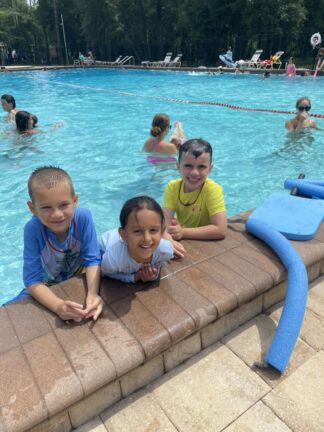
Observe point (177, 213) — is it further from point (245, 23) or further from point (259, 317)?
point (245, 23)

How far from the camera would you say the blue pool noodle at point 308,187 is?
363 cm

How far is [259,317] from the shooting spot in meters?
2.33

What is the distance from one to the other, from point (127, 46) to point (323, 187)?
141 ft

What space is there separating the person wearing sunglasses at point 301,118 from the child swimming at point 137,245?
7054 mm

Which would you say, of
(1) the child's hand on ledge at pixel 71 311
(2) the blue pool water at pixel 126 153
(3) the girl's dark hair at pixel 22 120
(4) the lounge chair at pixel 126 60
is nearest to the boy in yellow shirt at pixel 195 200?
(1) the child's hand on ledge at pixel 71 311

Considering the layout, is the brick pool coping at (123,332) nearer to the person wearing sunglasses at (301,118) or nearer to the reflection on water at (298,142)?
the reflection on water at (298,142)

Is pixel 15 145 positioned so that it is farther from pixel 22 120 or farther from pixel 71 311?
pixel 71 311

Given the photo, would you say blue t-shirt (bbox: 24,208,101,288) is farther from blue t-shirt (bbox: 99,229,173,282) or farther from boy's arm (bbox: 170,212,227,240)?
boy's arm (bbox: 170,212,227,240)

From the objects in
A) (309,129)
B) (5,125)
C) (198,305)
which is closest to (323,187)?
(198,305)

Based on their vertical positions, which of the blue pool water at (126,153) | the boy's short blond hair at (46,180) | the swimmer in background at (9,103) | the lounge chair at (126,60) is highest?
the lounge chair at (126,60)

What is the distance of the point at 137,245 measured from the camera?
6.53 ft

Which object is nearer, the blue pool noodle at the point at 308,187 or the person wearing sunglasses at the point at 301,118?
the blue pool noodle at the point at 308,187

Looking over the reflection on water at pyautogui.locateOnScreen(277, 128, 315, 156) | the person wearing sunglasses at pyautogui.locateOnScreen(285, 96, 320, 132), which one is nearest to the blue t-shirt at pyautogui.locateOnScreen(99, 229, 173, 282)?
the reflection on water at pyautogui.locateOnScreen(277, 128, 315, 156)

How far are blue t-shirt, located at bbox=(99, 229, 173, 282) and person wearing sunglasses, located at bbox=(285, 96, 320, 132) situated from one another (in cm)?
704
